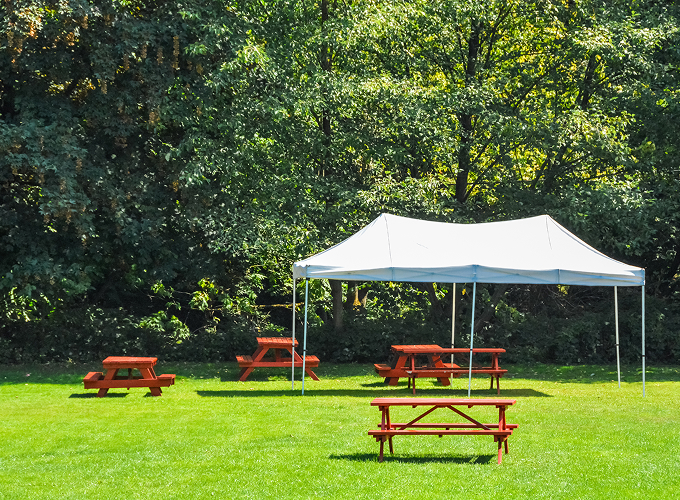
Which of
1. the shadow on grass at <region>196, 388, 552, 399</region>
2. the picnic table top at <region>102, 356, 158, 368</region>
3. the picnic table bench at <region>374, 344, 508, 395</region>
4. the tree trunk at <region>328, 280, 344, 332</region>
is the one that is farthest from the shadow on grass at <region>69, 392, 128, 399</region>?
the tree trunk at <region>328, 280, 344, 332</region>

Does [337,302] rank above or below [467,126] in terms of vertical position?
below

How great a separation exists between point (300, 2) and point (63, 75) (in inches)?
207

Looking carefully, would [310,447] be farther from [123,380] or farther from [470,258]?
[470,258]

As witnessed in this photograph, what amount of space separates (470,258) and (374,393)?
280cm

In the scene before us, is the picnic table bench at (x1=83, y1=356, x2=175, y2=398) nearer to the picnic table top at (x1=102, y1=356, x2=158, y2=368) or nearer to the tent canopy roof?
the picnic table top at (x1=102, y1=356, x2=158, y2=368)

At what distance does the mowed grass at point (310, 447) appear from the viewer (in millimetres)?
6910

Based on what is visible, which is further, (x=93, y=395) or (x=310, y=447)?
(x=93, y=395)

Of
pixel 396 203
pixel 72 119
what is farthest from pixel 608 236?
pixel 72 119

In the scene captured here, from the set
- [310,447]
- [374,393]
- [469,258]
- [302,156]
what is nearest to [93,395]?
[374,393]

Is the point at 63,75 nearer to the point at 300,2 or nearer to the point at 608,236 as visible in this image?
the point at 300,2

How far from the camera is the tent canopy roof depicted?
518 inches

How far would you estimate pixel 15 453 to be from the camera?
8.45 metres

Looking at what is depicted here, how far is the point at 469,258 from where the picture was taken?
13.5 metres

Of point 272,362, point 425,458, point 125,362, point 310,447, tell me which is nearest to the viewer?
point 425,458
